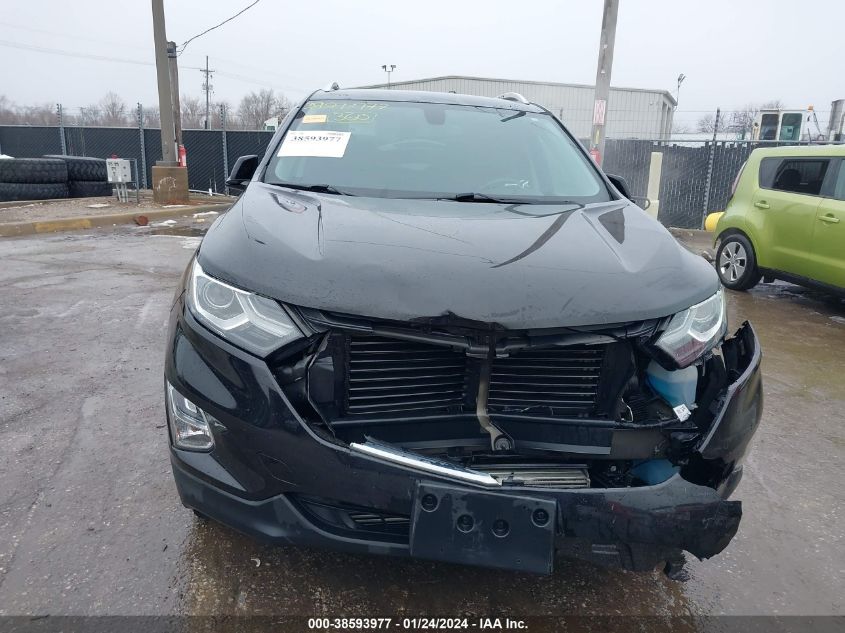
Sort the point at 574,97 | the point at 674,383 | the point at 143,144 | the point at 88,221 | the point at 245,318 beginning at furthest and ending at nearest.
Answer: the point at 574,97
the point at 143,144
the point at 88,221
the point at 674,383
the point at 245,318

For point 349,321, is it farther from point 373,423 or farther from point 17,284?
point 17,284

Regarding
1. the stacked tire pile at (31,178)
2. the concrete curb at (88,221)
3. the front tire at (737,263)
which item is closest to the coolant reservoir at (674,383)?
the front tire at (737,263)

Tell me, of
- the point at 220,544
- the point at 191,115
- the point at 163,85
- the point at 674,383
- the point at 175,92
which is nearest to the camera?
the point at 674,383

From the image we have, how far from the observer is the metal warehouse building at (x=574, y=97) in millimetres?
26641

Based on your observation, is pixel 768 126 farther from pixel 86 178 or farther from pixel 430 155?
pixel 430 155

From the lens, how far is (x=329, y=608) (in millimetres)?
2061

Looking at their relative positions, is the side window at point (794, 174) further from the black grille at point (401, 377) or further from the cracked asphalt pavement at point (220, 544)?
the black grille at point (401, 377)

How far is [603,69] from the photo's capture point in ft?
40.6

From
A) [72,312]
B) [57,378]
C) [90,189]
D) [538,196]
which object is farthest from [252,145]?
[538,196]

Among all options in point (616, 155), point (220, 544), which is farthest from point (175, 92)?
point (220, 544)

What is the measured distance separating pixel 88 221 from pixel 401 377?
34.9ft

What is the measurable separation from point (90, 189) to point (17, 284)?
9600mm

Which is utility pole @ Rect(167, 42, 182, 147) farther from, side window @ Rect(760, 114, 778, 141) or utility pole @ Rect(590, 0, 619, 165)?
side window @ Rect(760, 114, 778, 141)

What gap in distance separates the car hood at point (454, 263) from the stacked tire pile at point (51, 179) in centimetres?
1351
